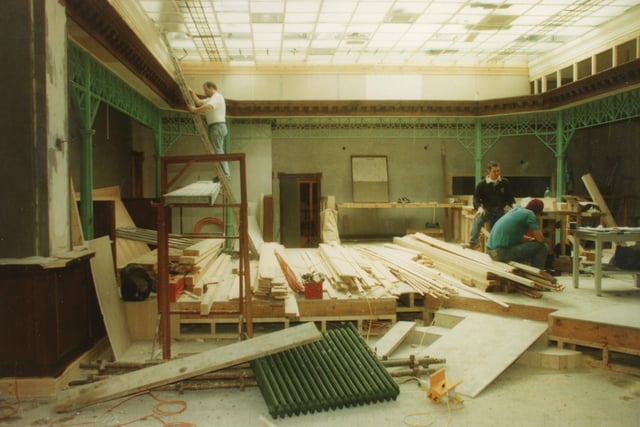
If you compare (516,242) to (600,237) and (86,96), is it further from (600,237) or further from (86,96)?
(86,96)

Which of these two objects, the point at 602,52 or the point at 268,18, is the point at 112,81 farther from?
the point at 602,52

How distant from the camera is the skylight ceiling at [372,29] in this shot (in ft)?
39.1

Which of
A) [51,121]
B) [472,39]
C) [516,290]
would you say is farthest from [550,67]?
[51,121]

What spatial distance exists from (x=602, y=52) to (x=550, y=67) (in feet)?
7.51

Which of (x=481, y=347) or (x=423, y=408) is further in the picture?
(x=481, y=347)

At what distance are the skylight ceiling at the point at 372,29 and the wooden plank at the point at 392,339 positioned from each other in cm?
860

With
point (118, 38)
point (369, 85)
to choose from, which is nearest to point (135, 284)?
point (118, 38)

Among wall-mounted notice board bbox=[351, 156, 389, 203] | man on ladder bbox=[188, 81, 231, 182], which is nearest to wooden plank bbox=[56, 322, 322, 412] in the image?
man on ladder bbox=[188, 81, 231, 182]

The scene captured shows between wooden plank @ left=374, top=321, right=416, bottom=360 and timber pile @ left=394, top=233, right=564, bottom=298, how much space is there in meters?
1.62

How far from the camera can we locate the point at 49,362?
4.77m

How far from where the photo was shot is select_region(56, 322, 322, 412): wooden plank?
14.5ft

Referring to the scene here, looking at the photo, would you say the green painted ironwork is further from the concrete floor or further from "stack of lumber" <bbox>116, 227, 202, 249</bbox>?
the concrete floor

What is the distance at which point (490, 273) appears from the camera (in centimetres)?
734

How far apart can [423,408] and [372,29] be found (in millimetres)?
11646
